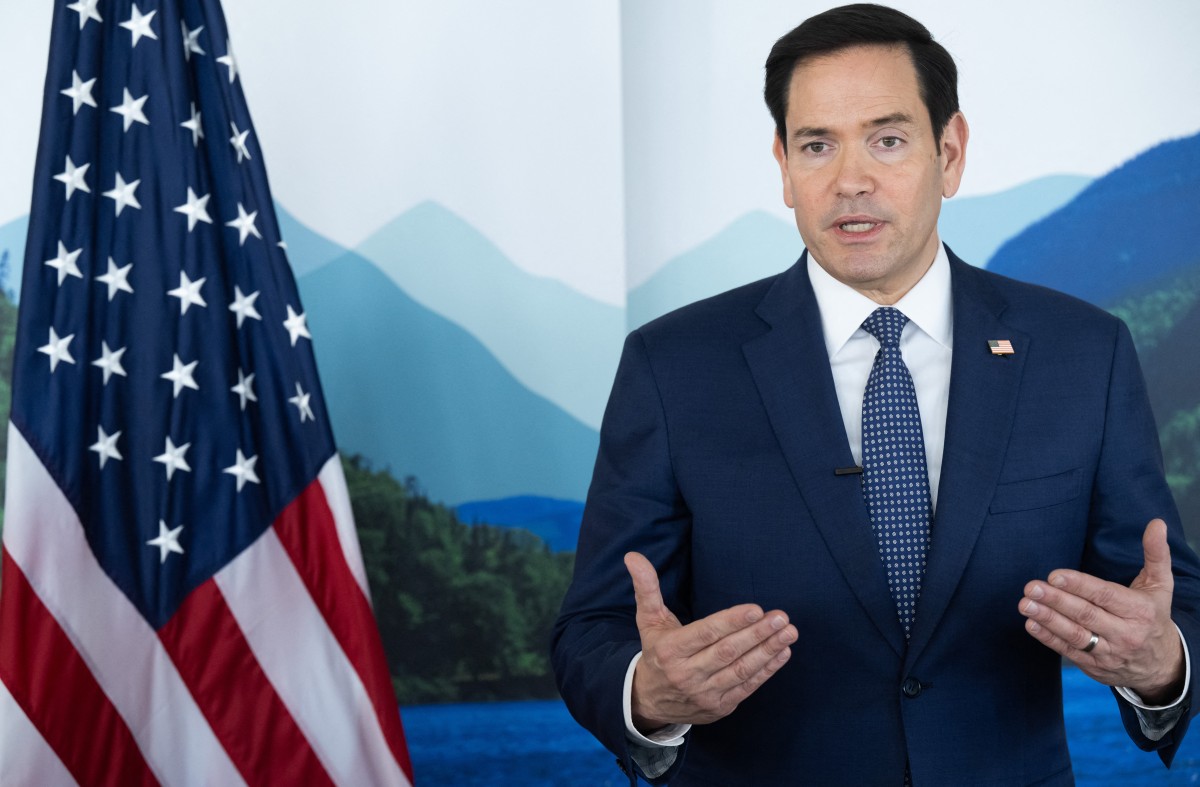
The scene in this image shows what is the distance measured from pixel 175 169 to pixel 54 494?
728mm

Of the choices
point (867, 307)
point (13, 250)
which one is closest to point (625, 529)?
point (867, 307)

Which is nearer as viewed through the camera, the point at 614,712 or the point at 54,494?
the point at 614,712

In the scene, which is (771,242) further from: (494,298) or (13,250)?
(13,250)

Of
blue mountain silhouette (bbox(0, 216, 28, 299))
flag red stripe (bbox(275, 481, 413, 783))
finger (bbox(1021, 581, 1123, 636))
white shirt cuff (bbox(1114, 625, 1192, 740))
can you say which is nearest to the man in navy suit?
white shirt cuff (bbox(1114, 625, 1192, 740))

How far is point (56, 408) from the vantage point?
2387 millimetres

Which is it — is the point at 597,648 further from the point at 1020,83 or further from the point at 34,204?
the point at 1020,83

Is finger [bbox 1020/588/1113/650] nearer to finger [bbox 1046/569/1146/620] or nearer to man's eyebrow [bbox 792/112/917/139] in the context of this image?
finger [bbox 1046/569/1146/620]

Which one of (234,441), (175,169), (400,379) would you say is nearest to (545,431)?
(400,379)

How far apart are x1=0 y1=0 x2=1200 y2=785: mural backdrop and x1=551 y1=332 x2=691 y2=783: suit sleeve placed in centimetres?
158

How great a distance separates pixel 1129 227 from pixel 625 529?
2.35m

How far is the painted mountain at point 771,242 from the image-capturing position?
335cm

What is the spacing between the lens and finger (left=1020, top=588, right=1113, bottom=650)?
1.27 metres

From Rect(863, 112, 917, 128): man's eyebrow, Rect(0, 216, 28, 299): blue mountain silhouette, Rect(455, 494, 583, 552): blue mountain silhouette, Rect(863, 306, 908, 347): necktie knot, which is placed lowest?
Rect(455, 494, 583, 552): blue mountain silhouette

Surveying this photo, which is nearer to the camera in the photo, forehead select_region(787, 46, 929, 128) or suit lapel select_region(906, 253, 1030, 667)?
suit lapel select_region(906, 253, 1030, 667)
